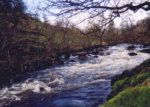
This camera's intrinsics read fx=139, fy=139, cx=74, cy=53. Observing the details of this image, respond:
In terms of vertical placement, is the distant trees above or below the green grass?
above

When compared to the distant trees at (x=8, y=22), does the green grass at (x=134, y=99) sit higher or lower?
lower

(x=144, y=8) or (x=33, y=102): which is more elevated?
(x=144, y=8)

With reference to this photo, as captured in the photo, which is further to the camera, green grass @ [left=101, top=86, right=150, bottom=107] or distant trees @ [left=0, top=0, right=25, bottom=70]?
distant trees @ [left=0, top=0, right=25, bottom=70]

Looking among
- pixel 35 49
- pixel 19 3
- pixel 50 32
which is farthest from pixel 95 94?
pixel 50 32

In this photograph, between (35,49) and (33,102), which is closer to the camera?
(33,102)

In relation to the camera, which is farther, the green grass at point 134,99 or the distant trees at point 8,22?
the distant trees at point 8,22

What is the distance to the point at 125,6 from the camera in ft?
13.2

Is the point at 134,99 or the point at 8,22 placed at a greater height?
the point at 8,22

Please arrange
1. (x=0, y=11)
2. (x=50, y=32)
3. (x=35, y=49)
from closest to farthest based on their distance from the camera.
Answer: (x=0, y=11), (x=35, y=49), (x=50, y=32)

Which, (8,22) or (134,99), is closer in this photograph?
(134,99)

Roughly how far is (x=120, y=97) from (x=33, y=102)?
15.2 ft

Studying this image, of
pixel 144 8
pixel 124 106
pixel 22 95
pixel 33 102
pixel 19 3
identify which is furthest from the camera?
pixel 19 3

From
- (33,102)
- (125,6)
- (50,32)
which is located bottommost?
(33,102)

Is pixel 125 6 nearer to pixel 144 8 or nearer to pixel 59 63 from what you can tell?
pixel 144 8
